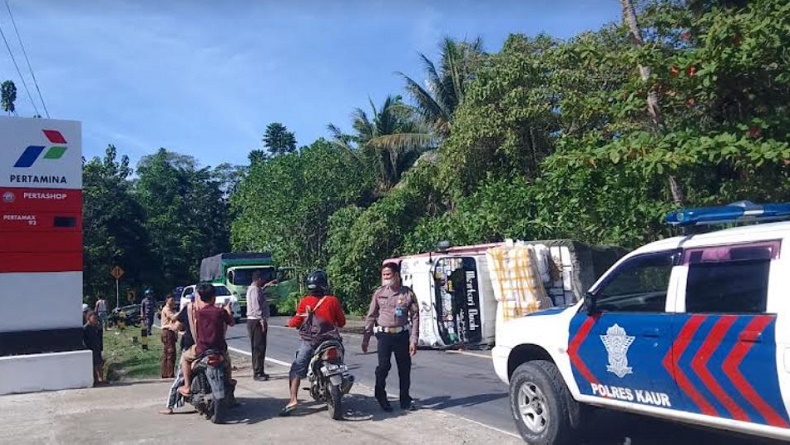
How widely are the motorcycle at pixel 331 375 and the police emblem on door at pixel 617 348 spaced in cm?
329

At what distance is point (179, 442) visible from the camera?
7.64 m

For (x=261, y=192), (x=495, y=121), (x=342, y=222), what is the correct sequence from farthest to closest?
(x=261, y=192)
(x=342, y=222)
(x=495, y=121)

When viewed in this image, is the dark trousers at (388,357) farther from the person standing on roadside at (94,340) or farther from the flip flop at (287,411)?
the person standing on roadside at (94,340)

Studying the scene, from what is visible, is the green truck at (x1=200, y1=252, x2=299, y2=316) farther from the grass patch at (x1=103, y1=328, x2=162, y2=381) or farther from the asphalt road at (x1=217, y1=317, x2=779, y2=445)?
the asphalt road at (x1=217, y1=317, x2=779, y2=445)

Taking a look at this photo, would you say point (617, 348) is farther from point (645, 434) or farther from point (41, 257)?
point (41, 257)

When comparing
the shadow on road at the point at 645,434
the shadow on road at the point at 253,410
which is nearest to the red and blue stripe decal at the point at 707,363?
the shadow on road at the point at 645,434

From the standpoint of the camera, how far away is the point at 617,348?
625 cm

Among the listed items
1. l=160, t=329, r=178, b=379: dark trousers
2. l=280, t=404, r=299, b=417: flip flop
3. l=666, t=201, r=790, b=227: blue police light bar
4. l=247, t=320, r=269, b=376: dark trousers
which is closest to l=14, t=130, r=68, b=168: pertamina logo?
l=160, t=329, r=178, b=379: dark trousers

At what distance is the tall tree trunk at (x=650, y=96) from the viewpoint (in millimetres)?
12055

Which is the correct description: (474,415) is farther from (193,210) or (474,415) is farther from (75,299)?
(193,210)

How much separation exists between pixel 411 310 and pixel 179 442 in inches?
118

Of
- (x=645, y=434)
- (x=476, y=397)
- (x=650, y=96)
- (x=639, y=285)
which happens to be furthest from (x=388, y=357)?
(x=650, y=96)

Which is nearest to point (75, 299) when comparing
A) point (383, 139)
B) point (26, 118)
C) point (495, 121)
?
point (26, 118)

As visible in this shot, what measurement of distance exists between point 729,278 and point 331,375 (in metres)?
4.51
